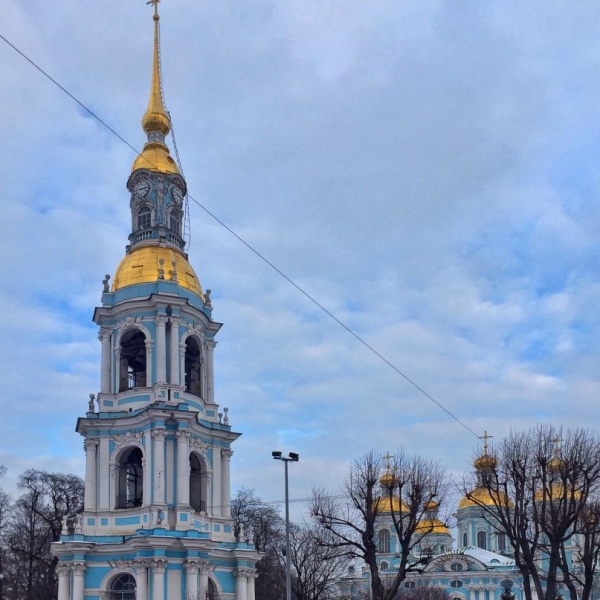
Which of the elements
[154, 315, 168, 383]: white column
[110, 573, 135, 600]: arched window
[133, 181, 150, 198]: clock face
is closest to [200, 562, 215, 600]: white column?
[110, 573, 135, 600]: arched window

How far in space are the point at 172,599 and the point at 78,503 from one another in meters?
24.9

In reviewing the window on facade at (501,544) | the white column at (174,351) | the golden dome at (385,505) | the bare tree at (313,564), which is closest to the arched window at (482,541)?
the window on facade at (501,544)

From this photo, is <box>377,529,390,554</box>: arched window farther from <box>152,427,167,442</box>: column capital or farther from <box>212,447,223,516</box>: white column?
<box>152,427,167,442</box>: column capital

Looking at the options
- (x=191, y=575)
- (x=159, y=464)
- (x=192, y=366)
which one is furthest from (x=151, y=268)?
(x=191, y=575)

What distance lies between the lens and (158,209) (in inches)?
1747

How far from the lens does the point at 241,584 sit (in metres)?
39.5

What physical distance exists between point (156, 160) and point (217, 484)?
653 inches

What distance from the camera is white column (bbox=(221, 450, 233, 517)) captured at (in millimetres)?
41062

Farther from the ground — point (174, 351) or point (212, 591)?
point (174, 351)

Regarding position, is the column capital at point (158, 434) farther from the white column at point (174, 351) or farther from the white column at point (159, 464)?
the white column at point (174, 351)

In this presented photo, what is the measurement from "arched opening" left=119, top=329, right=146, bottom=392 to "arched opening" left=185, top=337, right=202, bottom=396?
2.08m

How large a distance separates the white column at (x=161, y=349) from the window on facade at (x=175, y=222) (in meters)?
6.34

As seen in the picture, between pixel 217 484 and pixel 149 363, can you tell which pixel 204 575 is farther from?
pixel 149 363

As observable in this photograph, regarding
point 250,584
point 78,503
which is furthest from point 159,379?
point 78,503
